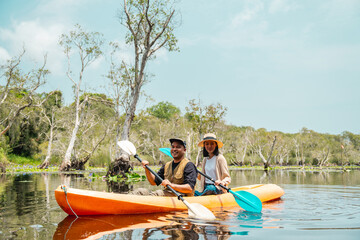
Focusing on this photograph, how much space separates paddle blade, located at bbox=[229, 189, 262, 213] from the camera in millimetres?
4497

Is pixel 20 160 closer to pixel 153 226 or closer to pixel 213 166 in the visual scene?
pixel 213 166

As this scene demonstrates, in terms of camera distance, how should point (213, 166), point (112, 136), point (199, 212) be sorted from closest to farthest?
point (199, 212) → point (213, 166) → point (112, 136)

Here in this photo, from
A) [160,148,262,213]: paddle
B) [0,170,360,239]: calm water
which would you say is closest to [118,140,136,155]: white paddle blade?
[0,170,360,239]: calm water

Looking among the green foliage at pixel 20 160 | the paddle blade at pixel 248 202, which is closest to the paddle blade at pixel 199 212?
the paddle blade at pixel 248 202

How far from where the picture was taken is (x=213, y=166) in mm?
5152

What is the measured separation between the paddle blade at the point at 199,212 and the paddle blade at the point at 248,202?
0.83 meters

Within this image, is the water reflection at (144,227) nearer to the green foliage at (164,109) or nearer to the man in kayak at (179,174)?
the man in kayak at (179,174)

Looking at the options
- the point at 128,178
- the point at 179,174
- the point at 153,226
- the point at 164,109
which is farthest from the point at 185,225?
the point at 164,109

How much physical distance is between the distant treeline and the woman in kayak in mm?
12647

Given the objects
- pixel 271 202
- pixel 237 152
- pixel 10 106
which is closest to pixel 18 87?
pixel 10 106

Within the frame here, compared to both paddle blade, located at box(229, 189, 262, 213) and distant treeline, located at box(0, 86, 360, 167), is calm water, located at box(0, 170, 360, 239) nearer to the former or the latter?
paddle blade, located at box(229, 189, 262, 213)

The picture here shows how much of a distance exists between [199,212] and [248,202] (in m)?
0.96

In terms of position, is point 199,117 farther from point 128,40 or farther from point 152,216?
point 152,216

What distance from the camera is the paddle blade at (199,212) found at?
384 centimetres
